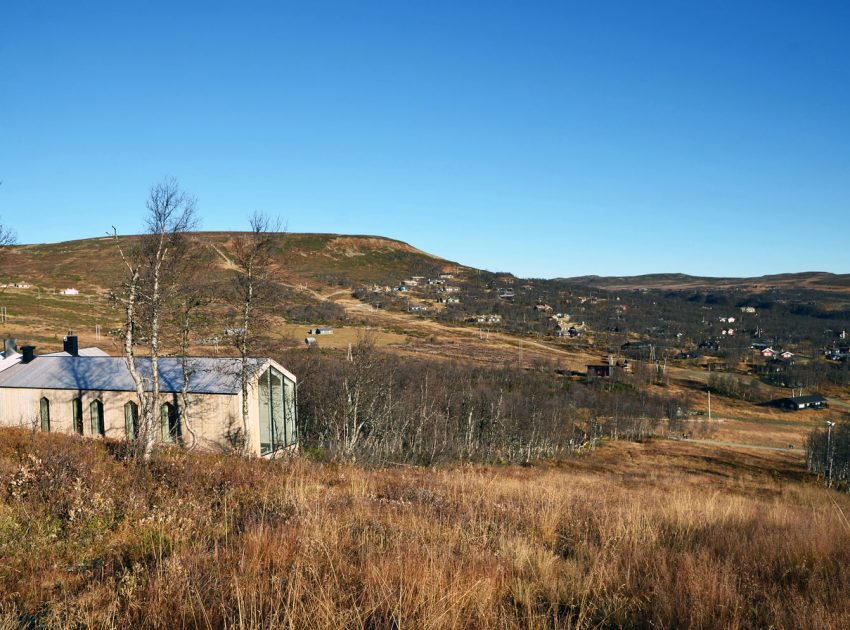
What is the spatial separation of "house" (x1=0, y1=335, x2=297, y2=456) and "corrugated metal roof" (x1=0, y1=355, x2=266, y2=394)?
0.12ft

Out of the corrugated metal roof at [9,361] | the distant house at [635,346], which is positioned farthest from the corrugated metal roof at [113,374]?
the distant house at [635,346]

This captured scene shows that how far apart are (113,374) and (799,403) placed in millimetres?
99630

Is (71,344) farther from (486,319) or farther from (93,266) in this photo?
(93,266)

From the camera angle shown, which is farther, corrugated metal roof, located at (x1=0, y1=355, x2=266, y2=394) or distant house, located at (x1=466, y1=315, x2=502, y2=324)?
distant house, located at (x1=466, y1=315, x2=502, y2=324)

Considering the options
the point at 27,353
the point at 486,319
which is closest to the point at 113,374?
the point at 27,353

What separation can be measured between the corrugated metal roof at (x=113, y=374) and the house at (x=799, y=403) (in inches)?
3720

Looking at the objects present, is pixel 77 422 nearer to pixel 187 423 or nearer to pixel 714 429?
pixel 187 423

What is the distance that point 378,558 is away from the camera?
156 inches

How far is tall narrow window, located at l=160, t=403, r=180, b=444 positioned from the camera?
2017 cm

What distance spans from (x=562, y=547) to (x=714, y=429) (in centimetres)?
7707

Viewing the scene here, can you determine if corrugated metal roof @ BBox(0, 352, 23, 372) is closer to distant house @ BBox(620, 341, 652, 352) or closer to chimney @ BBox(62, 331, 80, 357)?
chimney @ BBox(62, 331, 80, 357)

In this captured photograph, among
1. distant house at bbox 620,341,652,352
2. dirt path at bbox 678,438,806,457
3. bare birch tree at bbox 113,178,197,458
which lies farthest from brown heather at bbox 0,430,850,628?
distant house at bbox 620,341,652,352

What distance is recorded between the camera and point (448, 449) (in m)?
43.5

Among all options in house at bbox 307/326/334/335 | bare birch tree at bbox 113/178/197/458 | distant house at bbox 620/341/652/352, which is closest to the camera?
bare birch tree at bbox 113/178/197/458
